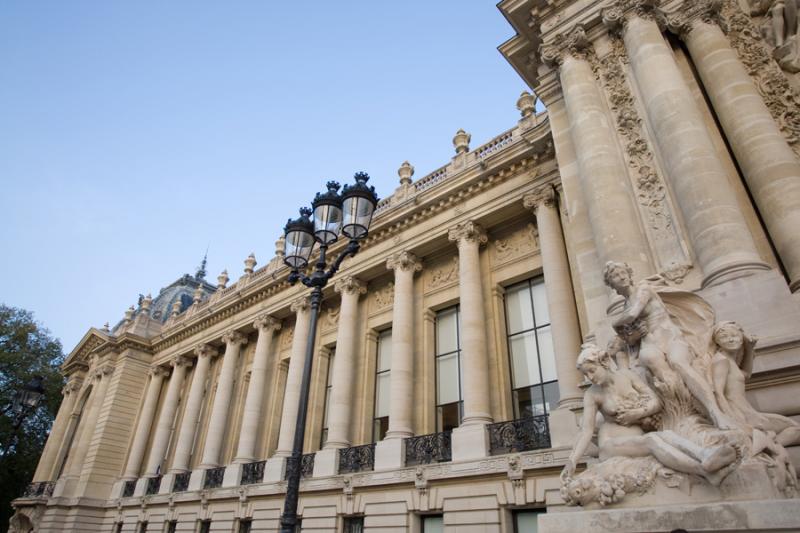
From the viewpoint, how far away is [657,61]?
8.26m

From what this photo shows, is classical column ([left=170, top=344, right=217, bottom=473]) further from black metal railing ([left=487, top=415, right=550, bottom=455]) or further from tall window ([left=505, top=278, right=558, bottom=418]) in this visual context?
tall window ([left=505, top=278, right=558, bottom=418])

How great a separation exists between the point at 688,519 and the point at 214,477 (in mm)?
18105

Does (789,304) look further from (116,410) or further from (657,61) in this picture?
(116,410)

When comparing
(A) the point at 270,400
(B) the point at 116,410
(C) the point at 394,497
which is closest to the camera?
(C) the point at 394,497

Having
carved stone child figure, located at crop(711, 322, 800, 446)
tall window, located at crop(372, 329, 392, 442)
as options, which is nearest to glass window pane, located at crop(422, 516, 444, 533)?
tall window, located at crop(372, 329, 392, 442)

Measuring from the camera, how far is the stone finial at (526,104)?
14859 millimetres

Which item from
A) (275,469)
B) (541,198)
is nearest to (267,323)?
(275,469)

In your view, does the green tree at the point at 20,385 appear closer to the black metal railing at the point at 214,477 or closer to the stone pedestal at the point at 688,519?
the black metal railing at the point at 214,477

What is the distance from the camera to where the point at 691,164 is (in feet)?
22.7

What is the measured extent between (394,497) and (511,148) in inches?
379

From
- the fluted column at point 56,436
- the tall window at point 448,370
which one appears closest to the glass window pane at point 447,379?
the tall window at point 448,370

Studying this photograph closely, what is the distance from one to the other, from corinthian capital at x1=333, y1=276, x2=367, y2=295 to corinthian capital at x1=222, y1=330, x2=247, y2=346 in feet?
22.8

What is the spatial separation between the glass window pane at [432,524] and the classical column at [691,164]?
27.0 ft

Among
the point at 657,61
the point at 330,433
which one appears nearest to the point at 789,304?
the point at 657,61
